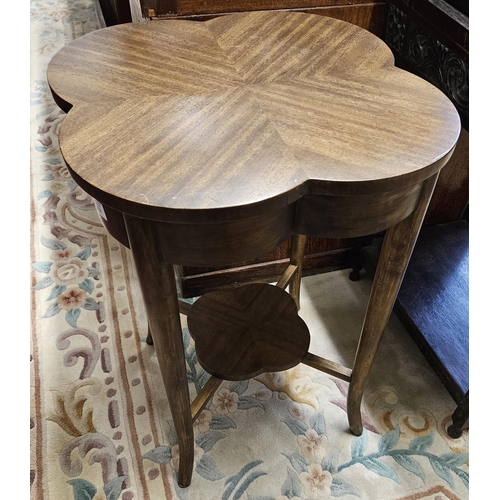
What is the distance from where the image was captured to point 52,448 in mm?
881

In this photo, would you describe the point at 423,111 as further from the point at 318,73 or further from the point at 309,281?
the point at 309,281

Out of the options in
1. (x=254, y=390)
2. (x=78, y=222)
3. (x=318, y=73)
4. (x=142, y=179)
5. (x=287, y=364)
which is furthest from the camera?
(x=78, y=222)

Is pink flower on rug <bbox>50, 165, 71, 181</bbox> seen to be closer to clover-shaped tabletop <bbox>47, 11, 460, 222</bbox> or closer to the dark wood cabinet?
the dark wood cabinet

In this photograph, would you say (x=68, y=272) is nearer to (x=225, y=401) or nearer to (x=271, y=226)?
(x=225, y=401)

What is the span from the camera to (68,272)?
122cm

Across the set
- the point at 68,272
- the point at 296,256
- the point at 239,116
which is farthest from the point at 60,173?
the point at 239,116

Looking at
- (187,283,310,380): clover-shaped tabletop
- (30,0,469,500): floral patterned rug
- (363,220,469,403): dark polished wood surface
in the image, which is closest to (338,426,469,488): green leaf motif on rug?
(30,0,469,500): floral patterned rug

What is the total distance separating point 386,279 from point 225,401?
0.46m

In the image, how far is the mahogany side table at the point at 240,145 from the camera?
488mm

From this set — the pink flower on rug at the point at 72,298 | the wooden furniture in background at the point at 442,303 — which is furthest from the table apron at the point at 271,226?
the pink flower on rug at the point at 72,298

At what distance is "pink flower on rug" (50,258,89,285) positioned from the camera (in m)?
1.20

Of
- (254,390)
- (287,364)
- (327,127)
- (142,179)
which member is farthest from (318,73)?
(254,390)

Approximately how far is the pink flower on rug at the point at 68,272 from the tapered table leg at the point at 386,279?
73 centimetres

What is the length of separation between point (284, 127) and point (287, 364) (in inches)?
17.4
